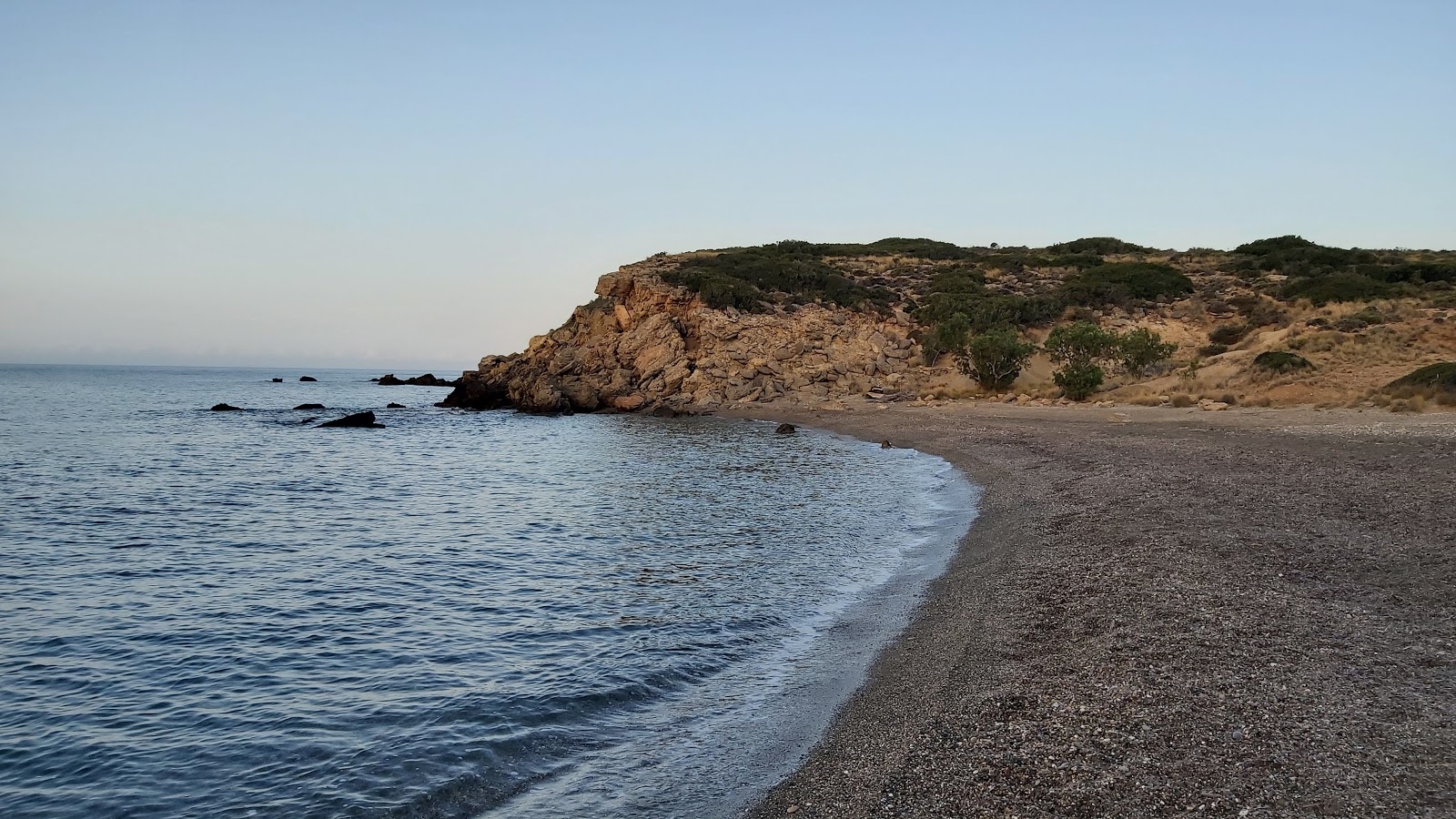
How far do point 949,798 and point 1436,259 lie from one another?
89.9 metres

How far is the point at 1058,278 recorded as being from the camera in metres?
80.5

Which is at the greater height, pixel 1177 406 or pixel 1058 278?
pixel 1058 278

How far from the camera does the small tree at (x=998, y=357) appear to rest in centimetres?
5219

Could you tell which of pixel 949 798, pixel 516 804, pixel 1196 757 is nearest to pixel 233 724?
pixel 516 804

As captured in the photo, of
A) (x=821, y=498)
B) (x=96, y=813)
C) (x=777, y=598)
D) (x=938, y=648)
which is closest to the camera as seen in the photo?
(x=96, y=813)

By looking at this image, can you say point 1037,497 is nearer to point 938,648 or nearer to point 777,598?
point 777,598

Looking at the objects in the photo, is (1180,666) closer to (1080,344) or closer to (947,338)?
(1080,344)

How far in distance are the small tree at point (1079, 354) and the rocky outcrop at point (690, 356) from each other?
33.8ft

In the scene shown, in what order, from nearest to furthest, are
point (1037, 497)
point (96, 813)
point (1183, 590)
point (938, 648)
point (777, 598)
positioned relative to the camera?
point (96, 813) → point (938, 648) → point (1183, 590) → point (777, 598) → point (1037, 497)

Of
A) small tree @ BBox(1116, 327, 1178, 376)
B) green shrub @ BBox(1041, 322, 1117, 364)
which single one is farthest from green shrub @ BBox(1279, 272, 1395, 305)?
green shrub @ BBox(1041, 322, 1117, 364)

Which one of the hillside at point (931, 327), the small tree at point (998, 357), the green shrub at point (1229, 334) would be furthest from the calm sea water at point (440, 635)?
the green shrub at point (1229, 334)

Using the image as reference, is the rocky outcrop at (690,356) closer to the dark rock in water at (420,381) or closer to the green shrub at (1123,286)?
the green shrub at (1123,286)

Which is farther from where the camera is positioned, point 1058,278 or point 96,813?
point 1058,278

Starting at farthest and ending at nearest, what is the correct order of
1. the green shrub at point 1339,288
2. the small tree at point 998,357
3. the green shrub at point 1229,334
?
the green shrub at point 1339,288
the green shrub at point 1229,334
the small tree at point 998,357
